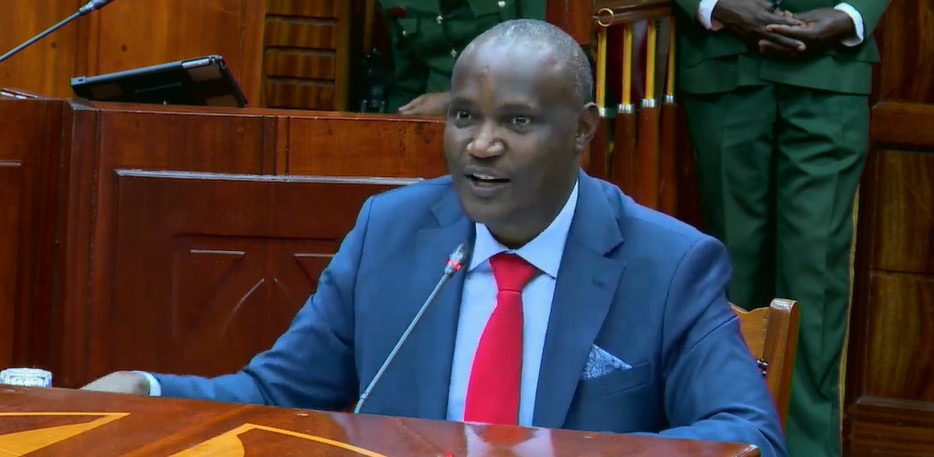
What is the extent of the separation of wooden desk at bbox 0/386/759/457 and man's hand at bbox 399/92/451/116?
244cm

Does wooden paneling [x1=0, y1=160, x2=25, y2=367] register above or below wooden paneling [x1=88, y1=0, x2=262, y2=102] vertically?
below

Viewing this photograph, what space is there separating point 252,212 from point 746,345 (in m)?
1.93

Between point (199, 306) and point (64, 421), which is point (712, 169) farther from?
point (64, 421)

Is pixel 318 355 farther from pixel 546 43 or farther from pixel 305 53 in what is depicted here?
pixel 305 53

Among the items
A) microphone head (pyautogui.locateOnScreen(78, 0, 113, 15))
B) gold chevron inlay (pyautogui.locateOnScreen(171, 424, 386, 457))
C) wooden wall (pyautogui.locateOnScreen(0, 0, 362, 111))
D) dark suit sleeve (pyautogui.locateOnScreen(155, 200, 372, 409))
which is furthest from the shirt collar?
wooden wall (pyautogui.locateOnScreen(0, 0, 362, 111))

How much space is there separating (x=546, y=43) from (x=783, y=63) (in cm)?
220

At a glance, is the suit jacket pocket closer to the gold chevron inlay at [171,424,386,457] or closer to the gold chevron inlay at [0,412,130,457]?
the gold chevron inlay at [171,424,386,457]

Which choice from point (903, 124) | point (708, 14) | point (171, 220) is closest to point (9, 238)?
point (171, 220)

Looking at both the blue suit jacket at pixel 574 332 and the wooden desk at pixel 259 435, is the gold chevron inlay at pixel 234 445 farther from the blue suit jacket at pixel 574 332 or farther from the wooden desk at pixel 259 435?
the blue suit jacket at pixel 574 332

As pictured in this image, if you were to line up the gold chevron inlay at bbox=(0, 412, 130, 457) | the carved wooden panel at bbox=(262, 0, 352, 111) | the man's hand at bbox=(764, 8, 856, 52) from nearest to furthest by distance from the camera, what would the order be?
the gold chevron inlay at bbox=(0, 412, 130, 457) < the man's hand at bbox=(764, 8, 856, 52) < the carved wooden panel at bbox=(262, 0, 352, 111)

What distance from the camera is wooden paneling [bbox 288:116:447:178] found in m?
4.06

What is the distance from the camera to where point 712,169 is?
4.54 metres

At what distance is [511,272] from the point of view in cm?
240

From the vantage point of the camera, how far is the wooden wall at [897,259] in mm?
5055
